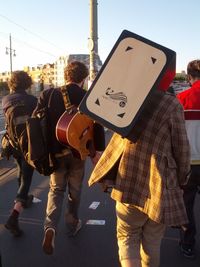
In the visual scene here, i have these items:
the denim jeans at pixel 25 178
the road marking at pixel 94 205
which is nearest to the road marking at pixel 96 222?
the road marking at pixel 94 205

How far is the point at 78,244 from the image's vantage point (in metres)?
4.12

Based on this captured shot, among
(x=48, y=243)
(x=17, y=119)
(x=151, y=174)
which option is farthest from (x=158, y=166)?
(x=17, y=119)

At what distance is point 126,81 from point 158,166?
1.91 feet

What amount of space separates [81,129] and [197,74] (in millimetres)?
1188

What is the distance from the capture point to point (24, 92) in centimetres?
452

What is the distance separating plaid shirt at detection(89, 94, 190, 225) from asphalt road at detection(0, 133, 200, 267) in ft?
4.20

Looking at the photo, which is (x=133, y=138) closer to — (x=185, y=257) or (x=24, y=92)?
(x=185, y=257)

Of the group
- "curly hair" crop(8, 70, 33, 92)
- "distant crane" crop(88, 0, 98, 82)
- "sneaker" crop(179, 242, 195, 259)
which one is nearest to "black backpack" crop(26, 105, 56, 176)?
"curly hair" crop(8, 70, 33, 92)

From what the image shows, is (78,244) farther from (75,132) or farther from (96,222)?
(75,132)

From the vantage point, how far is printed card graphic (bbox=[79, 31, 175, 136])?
2445 millimetres

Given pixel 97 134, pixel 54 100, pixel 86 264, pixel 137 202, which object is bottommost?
pixel 86 264

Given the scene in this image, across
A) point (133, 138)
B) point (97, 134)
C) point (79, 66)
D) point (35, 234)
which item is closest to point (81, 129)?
point (97, 134)

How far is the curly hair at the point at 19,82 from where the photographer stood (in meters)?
4.51

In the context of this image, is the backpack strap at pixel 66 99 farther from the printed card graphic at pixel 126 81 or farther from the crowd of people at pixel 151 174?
the printed card graphic at pixel 126 81
